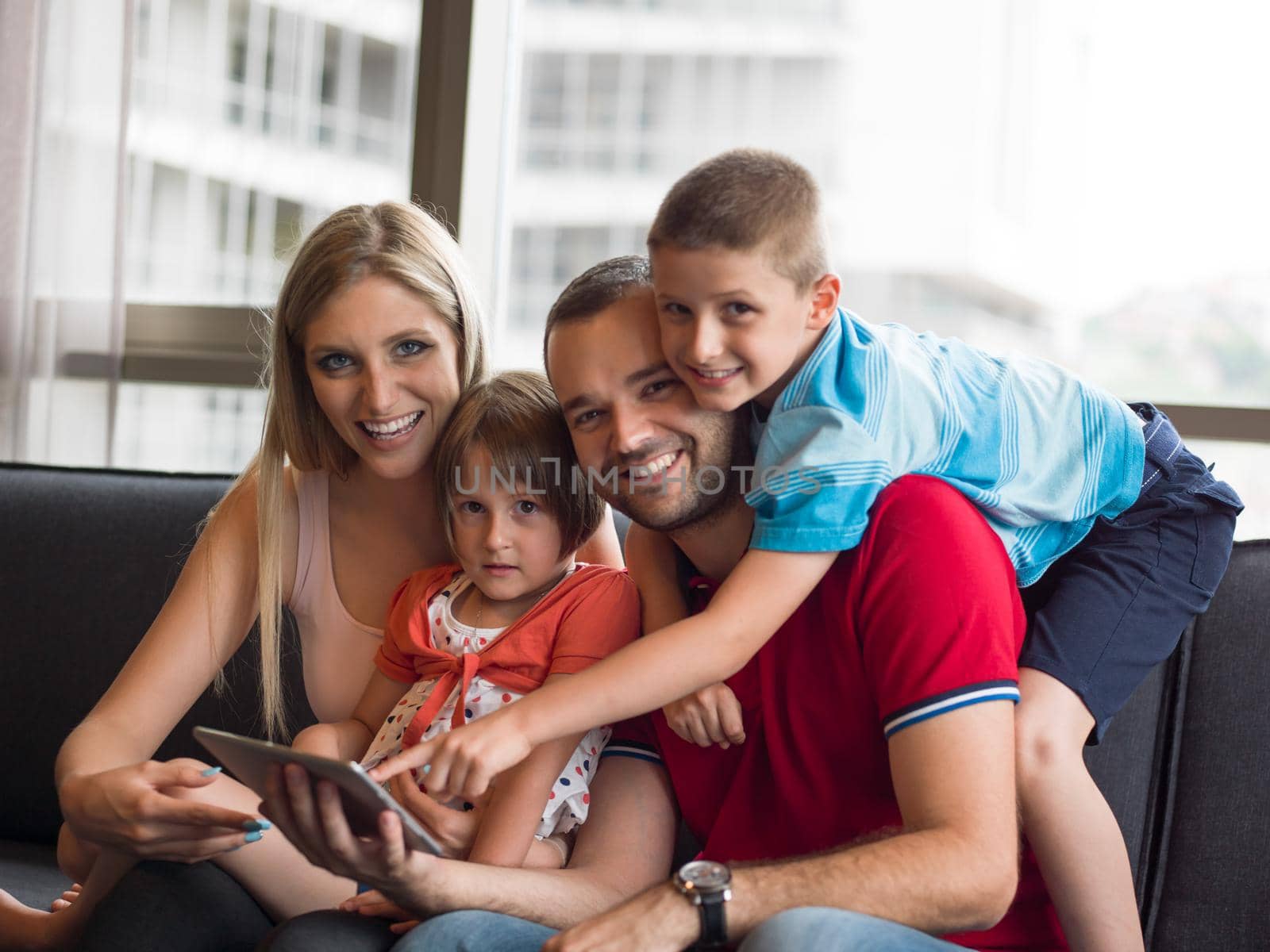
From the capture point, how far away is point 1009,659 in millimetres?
1273

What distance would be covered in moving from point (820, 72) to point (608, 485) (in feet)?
5.67

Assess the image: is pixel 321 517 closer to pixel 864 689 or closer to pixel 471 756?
pixel 471 756

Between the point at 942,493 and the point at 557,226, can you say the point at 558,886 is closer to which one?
the point at 942,493

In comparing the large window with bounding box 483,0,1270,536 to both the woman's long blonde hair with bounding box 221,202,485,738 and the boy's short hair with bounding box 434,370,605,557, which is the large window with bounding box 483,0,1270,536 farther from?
the boy's short hair with bounding box 434,370,605,557

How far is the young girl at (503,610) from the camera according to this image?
1.52m

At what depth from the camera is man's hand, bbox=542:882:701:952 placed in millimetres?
1187

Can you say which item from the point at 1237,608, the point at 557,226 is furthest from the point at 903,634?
the point at 557,226

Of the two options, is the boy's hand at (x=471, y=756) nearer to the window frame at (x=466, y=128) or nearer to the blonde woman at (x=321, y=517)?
the blonde woman at (x=321, y=517)

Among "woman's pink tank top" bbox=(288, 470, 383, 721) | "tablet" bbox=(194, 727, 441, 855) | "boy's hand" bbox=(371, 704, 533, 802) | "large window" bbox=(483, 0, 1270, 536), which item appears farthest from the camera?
"large window" bbox=(483, 0, 1270, 536)

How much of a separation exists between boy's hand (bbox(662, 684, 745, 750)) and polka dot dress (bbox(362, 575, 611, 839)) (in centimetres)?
17

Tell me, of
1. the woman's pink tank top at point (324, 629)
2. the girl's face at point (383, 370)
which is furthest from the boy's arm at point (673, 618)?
the woman's pink tank top at point (324, 629)

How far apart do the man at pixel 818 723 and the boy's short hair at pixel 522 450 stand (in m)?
0.10

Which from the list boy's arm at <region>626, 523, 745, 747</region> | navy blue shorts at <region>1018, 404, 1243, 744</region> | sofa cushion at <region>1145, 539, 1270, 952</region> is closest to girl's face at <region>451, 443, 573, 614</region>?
boy's arm at <region>626, 523, 745, 747</region>

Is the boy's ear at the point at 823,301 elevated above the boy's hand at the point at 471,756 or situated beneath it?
elevated above
